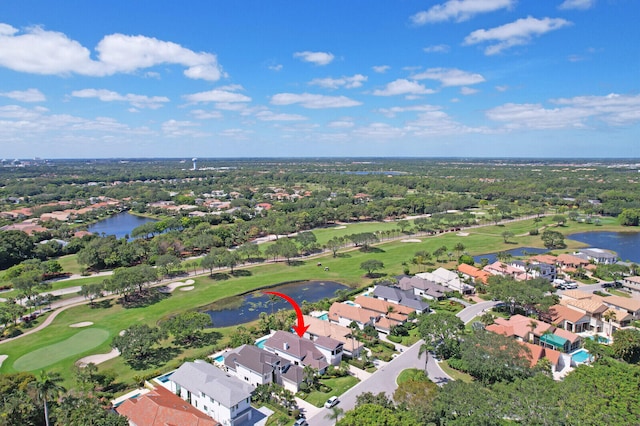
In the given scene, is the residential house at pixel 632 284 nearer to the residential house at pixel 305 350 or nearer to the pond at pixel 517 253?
the pond at pixel 517 253

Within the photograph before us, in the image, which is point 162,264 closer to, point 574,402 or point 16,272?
point 16,272

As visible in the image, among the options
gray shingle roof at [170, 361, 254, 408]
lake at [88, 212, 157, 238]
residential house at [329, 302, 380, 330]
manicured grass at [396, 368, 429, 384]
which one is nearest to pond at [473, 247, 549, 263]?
residential house at [329, 302, 380, 330]

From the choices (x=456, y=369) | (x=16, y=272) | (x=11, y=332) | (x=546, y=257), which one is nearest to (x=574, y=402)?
(x=456, y=369)

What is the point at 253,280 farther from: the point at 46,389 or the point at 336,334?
the point at 46,389

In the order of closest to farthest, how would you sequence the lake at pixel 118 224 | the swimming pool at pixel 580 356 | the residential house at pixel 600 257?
the swimming pool at pixel 580 356
the residential house at pixel 600 257
the lake at pixel 118 224

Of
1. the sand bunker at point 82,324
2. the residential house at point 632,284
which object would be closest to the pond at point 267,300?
the sand bunker at point 82,324

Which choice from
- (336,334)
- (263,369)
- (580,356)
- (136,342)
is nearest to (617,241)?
(580,356)
